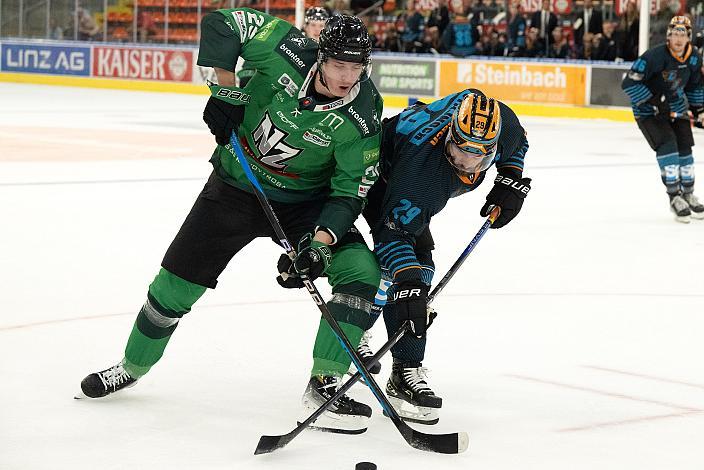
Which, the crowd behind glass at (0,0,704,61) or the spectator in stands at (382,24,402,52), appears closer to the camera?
the crowd behind glass at (0,0,704,61)

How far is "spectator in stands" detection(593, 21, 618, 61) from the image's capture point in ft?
52.9

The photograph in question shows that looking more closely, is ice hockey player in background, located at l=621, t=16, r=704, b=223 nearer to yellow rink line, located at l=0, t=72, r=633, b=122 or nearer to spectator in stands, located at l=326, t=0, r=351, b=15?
yellow rink line, located at l=0, t=72, r=633, b=122

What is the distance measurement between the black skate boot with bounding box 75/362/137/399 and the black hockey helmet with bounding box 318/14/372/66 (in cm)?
109

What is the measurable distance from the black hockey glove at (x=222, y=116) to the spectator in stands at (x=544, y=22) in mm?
13829

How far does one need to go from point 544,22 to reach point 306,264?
14.3m

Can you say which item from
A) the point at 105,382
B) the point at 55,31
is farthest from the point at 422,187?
the point at 55,31

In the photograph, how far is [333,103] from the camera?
342cm

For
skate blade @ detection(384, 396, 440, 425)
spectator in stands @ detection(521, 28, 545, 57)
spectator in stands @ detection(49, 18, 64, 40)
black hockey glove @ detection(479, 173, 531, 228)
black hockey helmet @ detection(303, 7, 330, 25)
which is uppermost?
black hockey helmet @ detection(303, 7, 330, 25)

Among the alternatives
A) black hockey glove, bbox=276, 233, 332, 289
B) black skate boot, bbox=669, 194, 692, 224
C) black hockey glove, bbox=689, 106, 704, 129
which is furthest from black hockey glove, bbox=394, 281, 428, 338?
black hockey glove, bbox=689, 106, 704, 129

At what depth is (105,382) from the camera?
3689 mm

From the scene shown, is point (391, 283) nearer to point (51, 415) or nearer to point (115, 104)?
point (51, 415)

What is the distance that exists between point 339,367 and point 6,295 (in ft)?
7.04

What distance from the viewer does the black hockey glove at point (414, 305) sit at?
3.35 metres

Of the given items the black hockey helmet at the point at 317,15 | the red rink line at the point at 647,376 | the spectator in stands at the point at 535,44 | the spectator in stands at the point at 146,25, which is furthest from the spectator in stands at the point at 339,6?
the red rink line at the point at 647,376
